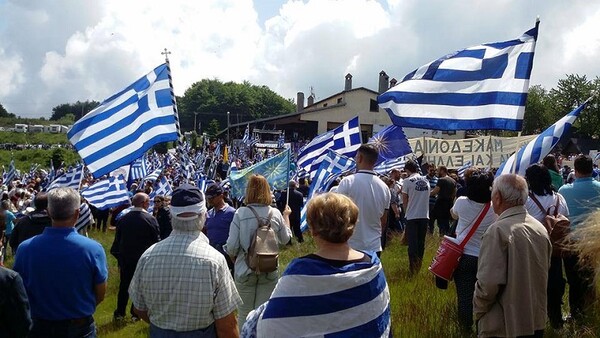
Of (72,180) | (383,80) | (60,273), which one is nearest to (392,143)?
(72,180)

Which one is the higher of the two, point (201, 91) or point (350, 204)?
point (201, 91)

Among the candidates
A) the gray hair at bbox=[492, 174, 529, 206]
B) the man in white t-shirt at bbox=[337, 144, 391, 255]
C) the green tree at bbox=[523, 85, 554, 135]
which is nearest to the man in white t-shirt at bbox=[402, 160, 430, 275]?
the man in white t-shirt at bbox=[337, 144, 391, 255]

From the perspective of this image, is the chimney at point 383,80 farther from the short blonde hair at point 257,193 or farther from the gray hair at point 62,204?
the gray hair at point 62,204

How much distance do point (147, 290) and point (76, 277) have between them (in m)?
0.69

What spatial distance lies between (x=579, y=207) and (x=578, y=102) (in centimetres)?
6876

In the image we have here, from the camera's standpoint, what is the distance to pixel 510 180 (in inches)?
166

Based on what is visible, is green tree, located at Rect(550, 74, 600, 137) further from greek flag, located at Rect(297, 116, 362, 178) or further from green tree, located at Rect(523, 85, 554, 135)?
greek flag, located at Rect(297, 116, 362, 178)

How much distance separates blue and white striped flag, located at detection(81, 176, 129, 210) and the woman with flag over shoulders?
1105 cm

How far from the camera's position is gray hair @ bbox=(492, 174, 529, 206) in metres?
4.16

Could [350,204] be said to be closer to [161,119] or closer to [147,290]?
[147,290]

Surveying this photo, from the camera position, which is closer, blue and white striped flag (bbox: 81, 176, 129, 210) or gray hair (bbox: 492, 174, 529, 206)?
gray hair (bbox: 492, 174, 529, 206)

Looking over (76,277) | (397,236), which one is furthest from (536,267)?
(397,236)

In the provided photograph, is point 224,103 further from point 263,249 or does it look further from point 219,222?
point 263,249

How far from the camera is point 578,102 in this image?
67.6 meters
